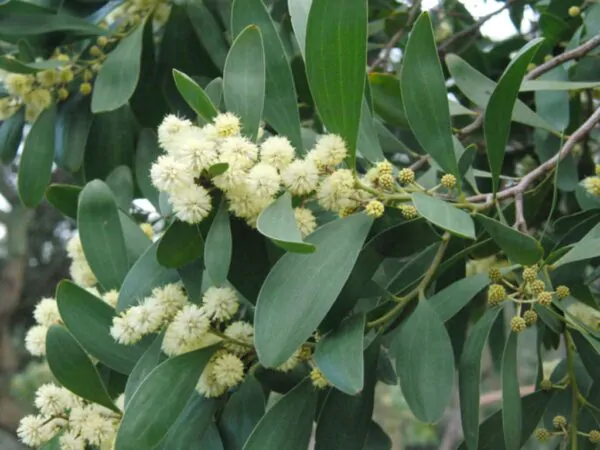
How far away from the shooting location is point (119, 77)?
1.16 m

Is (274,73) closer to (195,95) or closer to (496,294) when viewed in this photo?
(195,95)

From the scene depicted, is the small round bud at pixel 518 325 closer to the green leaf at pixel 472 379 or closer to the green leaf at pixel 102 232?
the green leaf at pixel 472 379

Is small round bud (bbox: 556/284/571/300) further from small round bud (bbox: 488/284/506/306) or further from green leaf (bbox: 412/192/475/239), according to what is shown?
green leaf (bbox: 412/192/475/239)

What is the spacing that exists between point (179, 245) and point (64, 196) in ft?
0.83

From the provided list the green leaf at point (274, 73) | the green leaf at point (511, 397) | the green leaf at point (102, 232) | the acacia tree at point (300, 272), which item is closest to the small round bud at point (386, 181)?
the acacia tree at point (300, 272)

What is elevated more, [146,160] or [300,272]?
[300,272]

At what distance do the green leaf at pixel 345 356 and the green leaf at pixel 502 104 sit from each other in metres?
0.23

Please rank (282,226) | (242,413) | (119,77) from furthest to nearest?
(119,77), (242,413), (282,226)

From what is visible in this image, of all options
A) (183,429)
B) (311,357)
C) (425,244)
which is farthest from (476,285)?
(183,429)

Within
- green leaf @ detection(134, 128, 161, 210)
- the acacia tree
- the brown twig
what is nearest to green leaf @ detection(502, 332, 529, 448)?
the acacia tree

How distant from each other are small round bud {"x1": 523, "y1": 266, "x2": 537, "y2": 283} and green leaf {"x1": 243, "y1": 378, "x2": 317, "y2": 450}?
0.84 ft

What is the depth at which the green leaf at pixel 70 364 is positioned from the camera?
80 centimetres

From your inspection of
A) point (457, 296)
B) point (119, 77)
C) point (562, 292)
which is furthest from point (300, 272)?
point (119, 77)

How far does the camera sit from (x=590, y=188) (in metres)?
1.01
